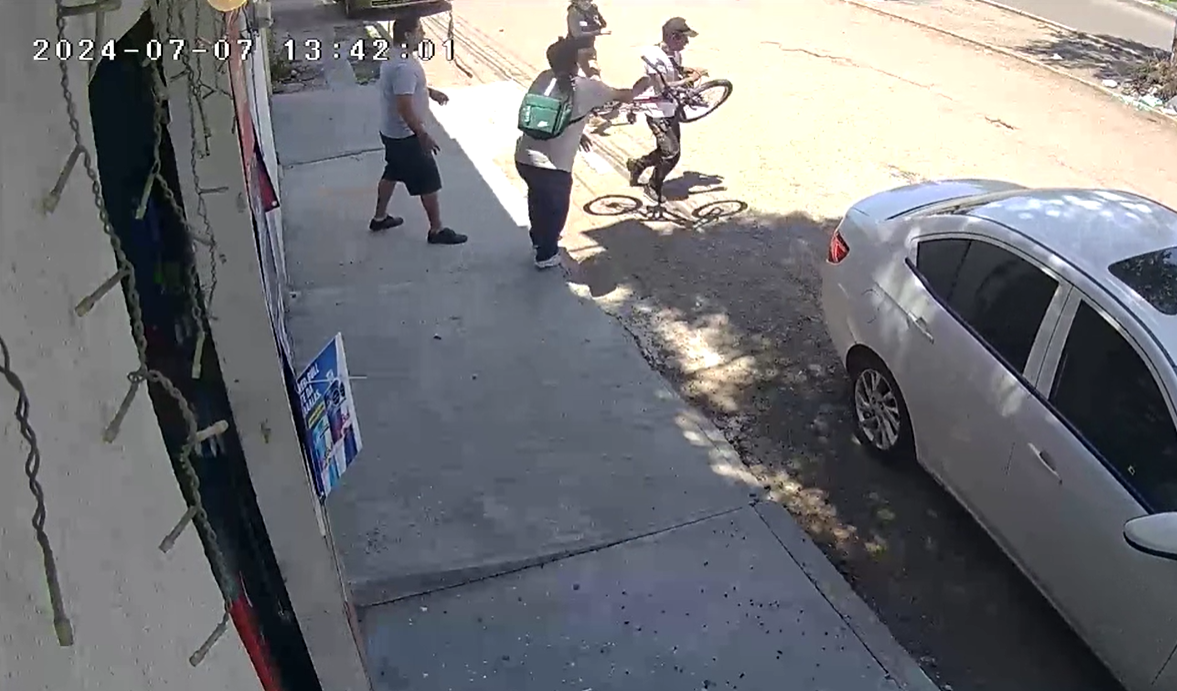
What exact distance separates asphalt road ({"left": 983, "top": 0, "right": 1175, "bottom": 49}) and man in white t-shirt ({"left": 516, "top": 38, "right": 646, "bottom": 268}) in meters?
11.4

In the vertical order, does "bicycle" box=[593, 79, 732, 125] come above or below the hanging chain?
below

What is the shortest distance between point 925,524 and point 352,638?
10.7ft

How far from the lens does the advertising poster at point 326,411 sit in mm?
3105

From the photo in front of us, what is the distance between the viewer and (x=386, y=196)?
8.20m

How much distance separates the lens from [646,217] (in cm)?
887

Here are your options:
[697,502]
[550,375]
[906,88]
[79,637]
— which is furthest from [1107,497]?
[906,88]

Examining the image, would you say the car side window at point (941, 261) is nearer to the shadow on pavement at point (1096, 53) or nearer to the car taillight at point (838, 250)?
the car taillight at point (838, 250)

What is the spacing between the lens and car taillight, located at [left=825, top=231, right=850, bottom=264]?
19.6 feet

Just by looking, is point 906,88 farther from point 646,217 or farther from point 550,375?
point 550,375

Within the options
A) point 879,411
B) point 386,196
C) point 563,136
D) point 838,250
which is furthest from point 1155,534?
point 386,196

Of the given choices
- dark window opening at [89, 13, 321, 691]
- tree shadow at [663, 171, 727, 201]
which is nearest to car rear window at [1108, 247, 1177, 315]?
dark window opening at [89, 13, 321, 691]

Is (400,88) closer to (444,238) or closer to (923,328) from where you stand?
(444,238)

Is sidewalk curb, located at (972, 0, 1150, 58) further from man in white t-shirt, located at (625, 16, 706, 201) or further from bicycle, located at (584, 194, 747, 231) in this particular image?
man in white t-shirt, located at (625, 16, 706, 201)

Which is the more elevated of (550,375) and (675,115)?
(675,115)
